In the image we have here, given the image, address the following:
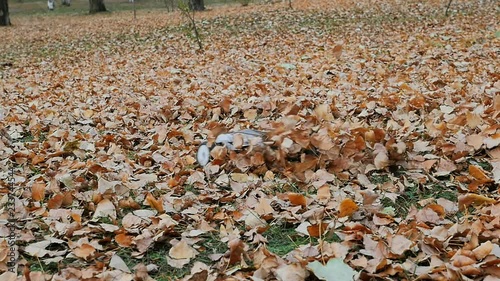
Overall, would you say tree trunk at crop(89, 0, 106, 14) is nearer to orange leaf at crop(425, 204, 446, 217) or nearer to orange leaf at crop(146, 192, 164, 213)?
orange leaf at crop(146, 192, 164, 213)

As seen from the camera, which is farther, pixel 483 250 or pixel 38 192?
pixel 38 192

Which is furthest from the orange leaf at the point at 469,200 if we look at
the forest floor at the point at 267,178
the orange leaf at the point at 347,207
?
the orange leaf at the point at 347,207

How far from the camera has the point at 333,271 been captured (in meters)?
1.88

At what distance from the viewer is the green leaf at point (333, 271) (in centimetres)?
186

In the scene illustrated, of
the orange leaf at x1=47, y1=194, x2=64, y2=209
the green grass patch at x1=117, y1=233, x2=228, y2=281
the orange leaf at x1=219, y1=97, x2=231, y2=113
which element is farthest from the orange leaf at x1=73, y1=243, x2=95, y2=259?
the orange leaf at x1=219, y1=97, x2=231, y2=113

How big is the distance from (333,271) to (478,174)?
1.17 metres

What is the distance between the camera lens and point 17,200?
2717 mm

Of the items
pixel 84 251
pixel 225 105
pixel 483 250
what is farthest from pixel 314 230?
pixel 225 105

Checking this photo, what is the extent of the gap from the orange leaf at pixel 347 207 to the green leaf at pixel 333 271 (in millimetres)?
443

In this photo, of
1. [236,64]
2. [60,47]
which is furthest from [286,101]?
[60,47]

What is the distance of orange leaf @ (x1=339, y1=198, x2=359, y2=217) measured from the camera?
92.3 inches

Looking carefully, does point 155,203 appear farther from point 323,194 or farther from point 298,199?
point 323,194

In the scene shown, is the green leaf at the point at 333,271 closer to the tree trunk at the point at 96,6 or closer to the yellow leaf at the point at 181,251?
the yellow leaf at the point at 181,251

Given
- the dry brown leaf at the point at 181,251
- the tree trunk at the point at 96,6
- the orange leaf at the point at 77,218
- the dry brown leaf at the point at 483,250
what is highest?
the dry brown leaf at the point at 483,250
